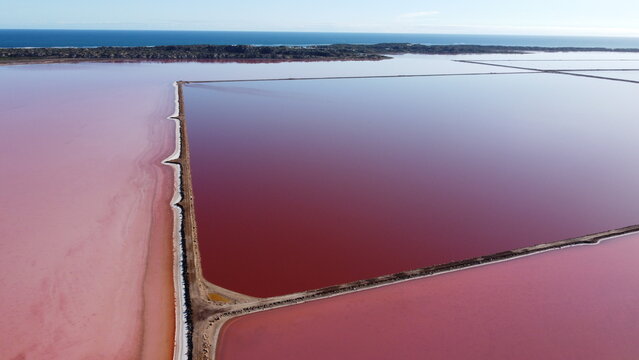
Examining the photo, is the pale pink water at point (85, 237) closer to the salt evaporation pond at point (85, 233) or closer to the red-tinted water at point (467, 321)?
the salt evaporation pond at point (85, 233)

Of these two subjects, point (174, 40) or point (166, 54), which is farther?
point (174, 40)

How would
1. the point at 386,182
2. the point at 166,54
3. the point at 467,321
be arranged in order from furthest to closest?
the point at 166,54
the point at 386,182
the point at 467,321

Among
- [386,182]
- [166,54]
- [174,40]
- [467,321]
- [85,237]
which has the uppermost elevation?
[174,40]

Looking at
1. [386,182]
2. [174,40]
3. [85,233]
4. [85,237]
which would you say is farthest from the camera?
[174,40]

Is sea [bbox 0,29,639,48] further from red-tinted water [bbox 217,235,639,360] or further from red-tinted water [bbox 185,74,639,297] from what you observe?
red-tinted water [bbox 217,235,639,360]

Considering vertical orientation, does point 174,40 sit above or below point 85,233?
above

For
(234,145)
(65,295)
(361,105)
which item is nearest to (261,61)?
(361,105)

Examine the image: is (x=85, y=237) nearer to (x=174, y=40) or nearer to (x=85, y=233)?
(x=85, y=233)

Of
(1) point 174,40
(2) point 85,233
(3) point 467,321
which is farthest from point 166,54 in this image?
(1) point 174,40

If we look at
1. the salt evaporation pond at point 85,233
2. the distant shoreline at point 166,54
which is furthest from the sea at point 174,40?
the salt evaporation pond at point 85,233
